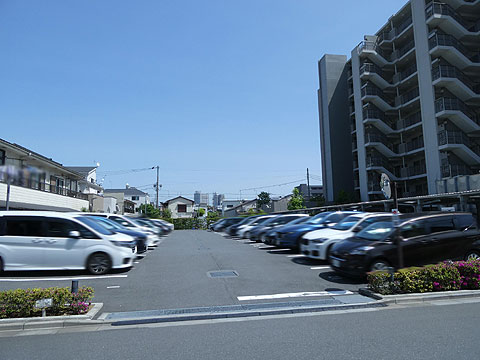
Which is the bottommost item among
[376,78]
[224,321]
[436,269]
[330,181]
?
[224,321]

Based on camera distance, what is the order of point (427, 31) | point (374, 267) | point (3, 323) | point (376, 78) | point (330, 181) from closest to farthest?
point (3, 323), point (374, 267), point (427, 31), point (376, 78), point (330, 181)

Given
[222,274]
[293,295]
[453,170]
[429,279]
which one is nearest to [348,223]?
[429,279]

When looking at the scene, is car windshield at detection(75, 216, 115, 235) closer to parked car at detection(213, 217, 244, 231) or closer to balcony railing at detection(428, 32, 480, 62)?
parked car at detection(213, 217, 244, 231)

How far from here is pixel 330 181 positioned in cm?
4484

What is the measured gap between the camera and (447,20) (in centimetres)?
2936

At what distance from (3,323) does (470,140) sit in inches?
1423

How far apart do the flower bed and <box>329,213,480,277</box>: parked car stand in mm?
1004

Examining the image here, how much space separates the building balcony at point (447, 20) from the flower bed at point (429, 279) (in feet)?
97.5

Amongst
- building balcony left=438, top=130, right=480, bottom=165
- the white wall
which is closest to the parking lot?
the white wall

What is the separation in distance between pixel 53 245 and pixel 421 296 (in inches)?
362

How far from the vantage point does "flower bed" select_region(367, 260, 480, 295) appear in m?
7.04

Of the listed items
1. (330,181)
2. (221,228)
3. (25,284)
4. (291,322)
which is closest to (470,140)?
(330,181)

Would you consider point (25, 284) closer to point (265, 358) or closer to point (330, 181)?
point (265, 358)

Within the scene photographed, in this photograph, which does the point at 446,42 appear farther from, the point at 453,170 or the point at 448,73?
the point at 453,170
